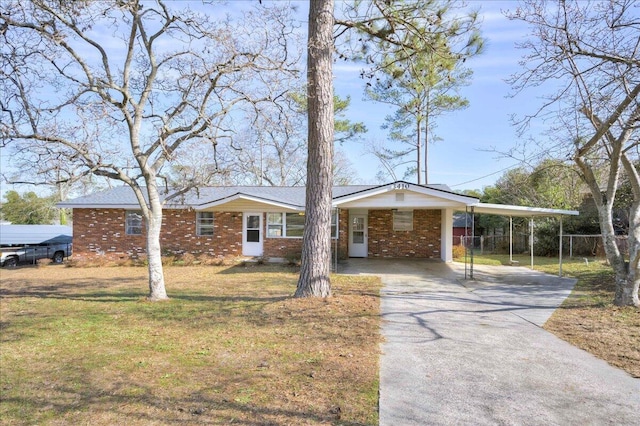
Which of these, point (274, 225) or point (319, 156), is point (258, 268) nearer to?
point (274, 225)

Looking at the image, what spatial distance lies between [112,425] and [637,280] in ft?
30.1

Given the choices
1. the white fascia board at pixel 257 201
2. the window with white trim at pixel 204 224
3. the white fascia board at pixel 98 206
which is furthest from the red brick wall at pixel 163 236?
the white fascia board at pixel 257 201

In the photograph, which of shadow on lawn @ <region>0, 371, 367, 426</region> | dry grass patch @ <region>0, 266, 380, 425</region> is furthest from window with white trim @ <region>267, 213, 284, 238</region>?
shadow on lawn @ <region>0, 371, 367, 426</region>

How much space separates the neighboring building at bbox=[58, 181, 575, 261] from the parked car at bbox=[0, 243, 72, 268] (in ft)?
12.2

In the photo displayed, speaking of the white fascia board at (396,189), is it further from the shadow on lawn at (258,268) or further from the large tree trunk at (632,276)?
the large tree trunk at (632,276)

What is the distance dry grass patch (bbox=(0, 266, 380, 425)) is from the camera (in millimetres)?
3824

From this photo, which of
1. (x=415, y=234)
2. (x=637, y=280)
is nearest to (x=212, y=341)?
(x=637, y=280)

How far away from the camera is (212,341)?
19.9ft

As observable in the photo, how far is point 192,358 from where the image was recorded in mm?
5328

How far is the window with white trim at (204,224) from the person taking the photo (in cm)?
1841

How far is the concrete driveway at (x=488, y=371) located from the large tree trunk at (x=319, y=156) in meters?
1.60

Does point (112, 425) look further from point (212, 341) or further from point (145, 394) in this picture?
point (212, 341)

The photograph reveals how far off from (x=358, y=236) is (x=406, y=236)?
2.15 meters

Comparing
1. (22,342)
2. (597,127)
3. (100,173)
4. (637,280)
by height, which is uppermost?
(597,127)
